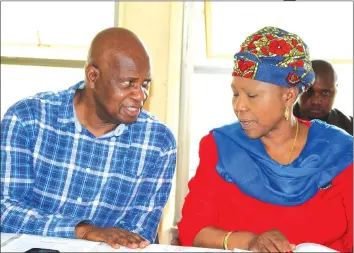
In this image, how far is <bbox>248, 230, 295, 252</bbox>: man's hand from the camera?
1750mm

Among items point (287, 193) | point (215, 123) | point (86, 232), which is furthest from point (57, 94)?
point (215, 123)

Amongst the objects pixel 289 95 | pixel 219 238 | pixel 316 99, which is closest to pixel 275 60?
pixel 289 95

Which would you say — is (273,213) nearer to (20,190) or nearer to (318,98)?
(20,190)

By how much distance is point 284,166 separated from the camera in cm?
218

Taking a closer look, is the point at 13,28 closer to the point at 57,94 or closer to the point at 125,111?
the point at 57,94

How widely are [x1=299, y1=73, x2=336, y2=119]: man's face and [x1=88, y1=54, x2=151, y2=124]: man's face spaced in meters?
1.68

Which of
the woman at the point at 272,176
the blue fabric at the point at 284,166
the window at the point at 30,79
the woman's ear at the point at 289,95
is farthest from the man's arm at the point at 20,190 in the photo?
the window at the point at 30,79

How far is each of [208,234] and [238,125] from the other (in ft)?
1.68

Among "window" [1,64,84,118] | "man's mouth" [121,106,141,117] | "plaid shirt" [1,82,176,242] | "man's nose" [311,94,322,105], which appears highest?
"window" [1,64,84,118]

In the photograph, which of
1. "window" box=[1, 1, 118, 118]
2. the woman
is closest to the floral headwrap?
the woman

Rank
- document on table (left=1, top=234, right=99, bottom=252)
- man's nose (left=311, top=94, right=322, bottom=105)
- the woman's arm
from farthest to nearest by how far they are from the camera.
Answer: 1. man's nose (left=311, top=94, right=322, bottom=105)
2. the woman's arm
3. document on table (left=1, top=234, right=99, bottom=252)

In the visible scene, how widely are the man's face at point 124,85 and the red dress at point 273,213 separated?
42 centimetres

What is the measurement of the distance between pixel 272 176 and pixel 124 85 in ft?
2.37

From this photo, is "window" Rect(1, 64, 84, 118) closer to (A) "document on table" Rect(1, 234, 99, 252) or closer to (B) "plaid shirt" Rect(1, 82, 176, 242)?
(B) "plaid shirt" Rect(1, 82, 176, 242)
